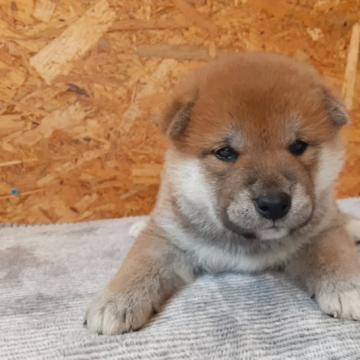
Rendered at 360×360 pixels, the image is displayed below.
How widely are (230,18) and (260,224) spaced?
161cm

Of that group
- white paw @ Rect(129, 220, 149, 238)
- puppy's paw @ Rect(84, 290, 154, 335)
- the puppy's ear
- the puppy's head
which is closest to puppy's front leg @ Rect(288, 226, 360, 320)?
the puppy's head

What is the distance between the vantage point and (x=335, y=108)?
162 centimetres

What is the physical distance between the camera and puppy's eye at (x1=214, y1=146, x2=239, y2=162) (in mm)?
1529

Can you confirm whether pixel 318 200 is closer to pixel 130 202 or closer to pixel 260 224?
pixel 260 224

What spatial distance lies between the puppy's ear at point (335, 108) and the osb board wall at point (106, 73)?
1.09m

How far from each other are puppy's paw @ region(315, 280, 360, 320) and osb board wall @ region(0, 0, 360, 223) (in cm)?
137

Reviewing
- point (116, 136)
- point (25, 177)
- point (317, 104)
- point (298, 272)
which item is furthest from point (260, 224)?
point (25, 177)

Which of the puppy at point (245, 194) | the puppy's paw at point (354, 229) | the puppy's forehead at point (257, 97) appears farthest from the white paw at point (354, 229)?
the puppy's forehead at point (257, 97)

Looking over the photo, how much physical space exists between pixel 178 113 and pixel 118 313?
67cm

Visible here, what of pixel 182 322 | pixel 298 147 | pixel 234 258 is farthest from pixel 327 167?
pixel 182 322

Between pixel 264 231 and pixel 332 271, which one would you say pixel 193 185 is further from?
pixel 332 271

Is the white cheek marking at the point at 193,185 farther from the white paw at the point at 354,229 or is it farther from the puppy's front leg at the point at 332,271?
the white paw at the point at 354,229

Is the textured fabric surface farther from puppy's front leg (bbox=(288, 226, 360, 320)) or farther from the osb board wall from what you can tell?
the osb board wall

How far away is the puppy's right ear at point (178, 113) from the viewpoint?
1607 mm
